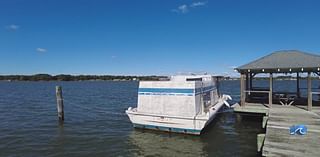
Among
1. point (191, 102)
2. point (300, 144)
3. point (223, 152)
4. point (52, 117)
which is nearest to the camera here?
point (300, 144)

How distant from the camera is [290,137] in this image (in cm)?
801

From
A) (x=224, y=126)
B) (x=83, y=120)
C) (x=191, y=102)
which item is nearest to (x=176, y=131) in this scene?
(x=191, y=102)

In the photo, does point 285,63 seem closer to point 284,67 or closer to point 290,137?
point 284,67

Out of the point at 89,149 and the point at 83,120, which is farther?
the point at 83,120

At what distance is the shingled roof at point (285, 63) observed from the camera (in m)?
13.0

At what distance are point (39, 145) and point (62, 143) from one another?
989mm

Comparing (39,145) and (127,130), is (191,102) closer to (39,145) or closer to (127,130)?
(127,130)

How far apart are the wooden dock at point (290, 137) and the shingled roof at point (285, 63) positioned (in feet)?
9.05

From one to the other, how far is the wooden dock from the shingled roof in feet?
9.05

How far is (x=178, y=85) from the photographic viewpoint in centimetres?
1202

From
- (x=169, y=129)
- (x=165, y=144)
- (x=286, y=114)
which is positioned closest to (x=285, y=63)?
(x=286, y=114)

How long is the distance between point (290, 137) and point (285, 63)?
7.04m

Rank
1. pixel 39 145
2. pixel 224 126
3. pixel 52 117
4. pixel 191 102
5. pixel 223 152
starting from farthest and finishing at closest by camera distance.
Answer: pixel 52 117 → pixel 224 126 → pixel 191 102 → pixel 39 145 → pixel 223 152

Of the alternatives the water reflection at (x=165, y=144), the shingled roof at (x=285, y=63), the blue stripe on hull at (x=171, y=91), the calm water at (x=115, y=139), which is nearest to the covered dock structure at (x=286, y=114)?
the shingled roof at (x=285, y=63)
